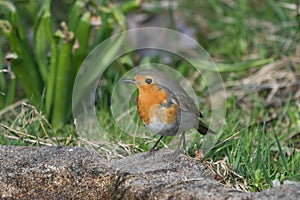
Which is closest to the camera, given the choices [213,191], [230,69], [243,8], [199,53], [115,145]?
[213,191]

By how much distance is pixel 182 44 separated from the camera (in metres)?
5.62

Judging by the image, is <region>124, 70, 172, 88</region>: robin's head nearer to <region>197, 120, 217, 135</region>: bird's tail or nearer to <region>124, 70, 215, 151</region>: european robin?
<region>124, 70, 215, 151</region>: european robin

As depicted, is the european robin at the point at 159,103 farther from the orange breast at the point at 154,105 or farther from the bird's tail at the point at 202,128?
the bird's tail at the point at 202,128

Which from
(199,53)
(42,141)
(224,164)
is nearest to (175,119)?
(224,164)

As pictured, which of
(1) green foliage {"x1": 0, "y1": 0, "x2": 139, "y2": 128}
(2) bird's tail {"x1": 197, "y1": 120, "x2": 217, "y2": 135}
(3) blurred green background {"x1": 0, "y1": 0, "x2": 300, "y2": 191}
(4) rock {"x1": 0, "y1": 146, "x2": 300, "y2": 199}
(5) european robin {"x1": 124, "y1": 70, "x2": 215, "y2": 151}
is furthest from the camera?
(1) green foliage {"x1": 0, "y1": 0, "x2": 139, "y2": 128}

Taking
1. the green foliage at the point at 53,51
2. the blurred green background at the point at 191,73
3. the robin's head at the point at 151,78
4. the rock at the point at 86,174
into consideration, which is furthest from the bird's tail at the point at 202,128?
the green foliage at the point at 53,51

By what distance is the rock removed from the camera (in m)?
2.54

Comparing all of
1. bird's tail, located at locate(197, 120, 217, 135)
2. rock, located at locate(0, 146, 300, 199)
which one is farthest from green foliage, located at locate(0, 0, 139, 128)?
rock, located at locate(0, 146, 300, 199)

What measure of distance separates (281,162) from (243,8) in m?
2.84

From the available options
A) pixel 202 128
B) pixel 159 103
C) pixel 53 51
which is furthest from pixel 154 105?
pixel 53 51

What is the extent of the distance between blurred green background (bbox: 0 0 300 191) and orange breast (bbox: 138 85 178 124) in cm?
33

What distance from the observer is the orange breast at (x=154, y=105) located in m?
2.76

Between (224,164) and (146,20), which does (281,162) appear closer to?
(224,164)

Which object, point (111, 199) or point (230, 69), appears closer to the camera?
point (111, 199)
